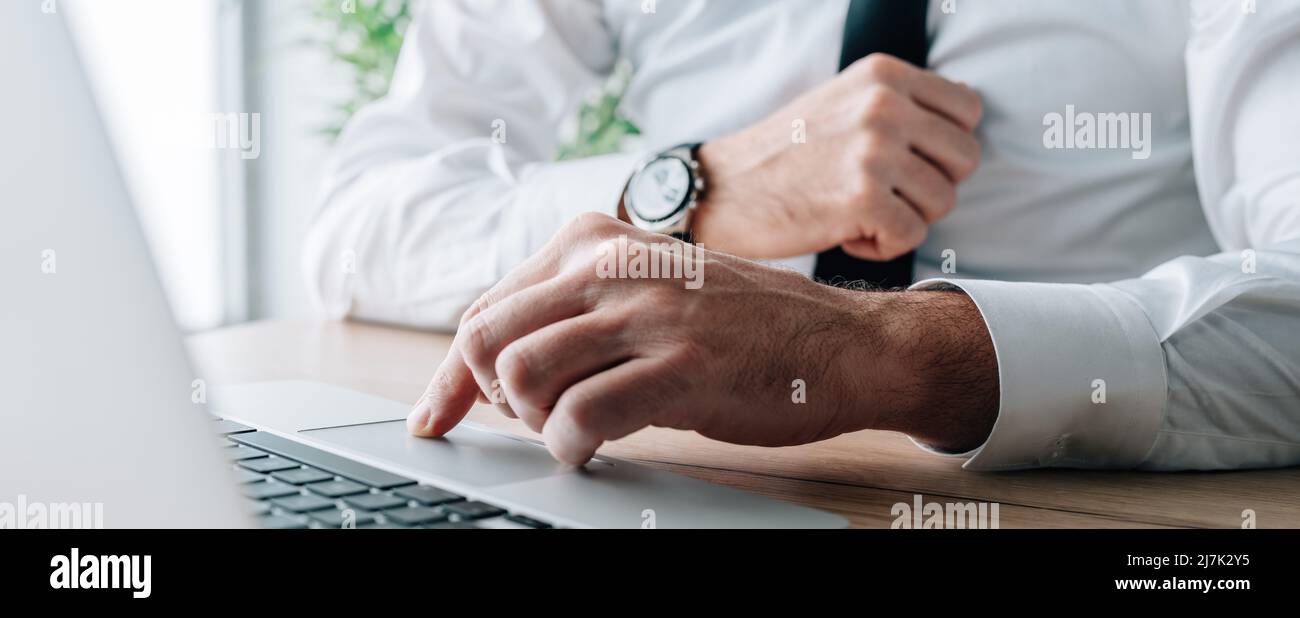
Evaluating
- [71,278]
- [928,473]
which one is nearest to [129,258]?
[71,278]

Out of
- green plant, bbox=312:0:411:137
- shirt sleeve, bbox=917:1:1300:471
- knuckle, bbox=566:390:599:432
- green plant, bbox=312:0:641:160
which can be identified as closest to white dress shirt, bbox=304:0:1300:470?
shirt sleeve, bbox=917:1:1300:471

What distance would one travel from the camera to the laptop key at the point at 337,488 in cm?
40

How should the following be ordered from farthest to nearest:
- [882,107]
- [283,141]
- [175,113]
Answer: [283,141] → [175,113] → [882,107]

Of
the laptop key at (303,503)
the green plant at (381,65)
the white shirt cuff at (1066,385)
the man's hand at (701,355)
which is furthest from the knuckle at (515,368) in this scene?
the green plant at (381,65)

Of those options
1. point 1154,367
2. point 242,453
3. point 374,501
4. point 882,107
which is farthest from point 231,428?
point 882,107

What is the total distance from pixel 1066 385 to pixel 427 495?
0.35 m

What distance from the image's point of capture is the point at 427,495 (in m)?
0.40

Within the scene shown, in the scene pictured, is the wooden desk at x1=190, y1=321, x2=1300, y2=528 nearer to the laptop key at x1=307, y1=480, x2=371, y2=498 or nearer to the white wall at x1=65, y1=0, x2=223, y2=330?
the laptop key at x1=307, y1=480, x2=371, y2=498

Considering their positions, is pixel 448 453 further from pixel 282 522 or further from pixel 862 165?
pixel 862 165

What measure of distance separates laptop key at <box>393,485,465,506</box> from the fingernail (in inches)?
4.6

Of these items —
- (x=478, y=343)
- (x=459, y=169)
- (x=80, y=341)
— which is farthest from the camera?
(x=459, y=169)

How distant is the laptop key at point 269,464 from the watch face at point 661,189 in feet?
2.04

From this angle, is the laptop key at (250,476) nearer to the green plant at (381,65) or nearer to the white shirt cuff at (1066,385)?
the white shirt cuff at (1066,385)
